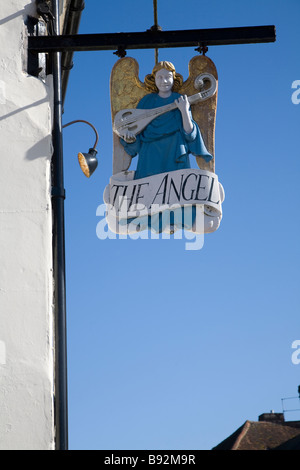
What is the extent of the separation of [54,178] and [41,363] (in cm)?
157

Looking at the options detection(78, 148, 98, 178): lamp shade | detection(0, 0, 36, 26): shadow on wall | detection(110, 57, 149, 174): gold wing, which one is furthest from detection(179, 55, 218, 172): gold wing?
detection(0, 0, 36, 26): shadow on wall

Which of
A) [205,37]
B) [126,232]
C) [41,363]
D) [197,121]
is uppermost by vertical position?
[205,37]

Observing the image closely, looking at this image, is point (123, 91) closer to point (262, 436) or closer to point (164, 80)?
point (164, 80)

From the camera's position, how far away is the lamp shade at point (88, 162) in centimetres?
984

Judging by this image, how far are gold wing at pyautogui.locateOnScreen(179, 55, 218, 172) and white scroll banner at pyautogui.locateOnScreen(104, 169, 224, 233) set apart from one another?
0.27 m

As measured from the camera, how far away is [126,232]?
8984 millimetres

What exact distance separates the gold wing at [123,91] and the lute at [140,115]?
0.07 metres

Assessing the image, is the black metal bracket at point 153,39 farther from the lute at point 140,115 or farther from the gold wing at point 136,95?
the lute at point 140,115

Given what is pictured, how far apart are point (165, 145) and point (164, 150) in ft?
0.22

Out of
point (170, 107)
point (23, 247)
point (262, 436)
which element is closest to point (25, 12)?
point (170, 107)

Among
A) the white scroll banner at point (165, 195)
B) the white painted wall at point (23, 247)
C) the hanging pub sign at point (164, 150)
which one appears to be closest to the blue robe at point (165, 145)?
the hanging pub sign at point (164, 150)
